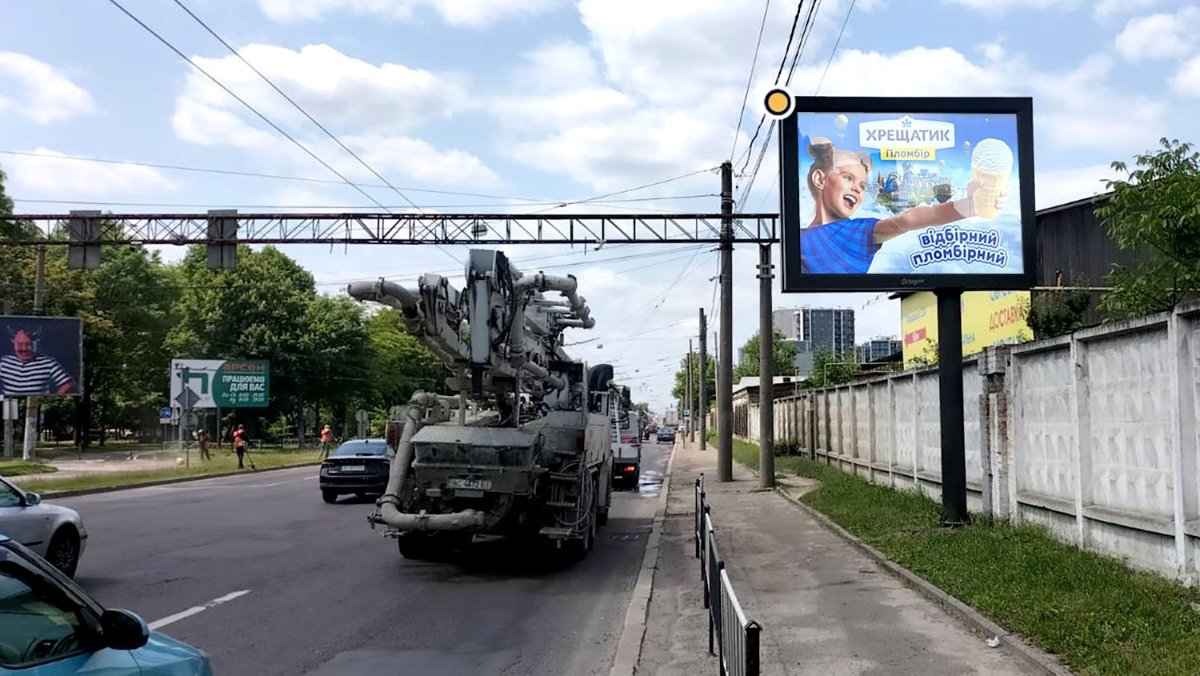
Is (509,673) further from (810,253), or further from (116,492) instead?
(116,492)

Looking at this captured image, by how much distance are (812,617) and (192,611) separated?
5.80 metres

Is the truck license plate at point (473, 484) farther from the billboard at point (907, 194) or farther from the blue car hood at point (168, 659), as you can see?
the blue car hood at point (168, 659)

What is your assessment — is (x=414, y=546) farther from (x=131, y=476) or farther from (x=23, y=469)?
(x=23, y=469)

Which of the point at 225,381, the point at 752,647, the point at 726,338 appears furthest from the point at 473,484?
the point at 225,381

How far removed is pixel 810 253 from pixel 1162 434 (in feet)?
17.7

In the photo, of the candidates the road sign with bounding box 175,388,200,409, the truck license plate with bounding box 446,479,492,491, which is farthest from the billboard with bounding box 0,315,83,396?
the truck license plate with bounding box 446,479,492,491

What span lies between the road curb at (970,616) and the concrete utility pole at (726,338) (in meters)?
12.1

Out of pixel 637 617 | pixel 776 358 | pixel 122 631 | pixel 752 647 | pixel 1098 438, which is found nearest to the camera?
pixel 752 647

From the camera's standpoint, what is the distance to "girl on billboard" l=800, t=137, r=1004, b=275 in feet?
41.9

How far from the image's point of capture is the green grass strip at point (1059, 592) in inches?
240

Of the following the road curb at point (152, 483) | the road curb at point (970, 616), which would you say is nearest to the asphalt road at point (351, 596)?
the road curb at point (970, 616)

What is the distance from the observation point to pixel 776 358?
3561 inches

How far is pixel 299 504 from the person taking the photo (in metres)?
21.3

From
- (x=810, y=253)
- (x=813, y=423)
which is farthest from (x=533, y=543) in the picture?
(x=813, y=423)
